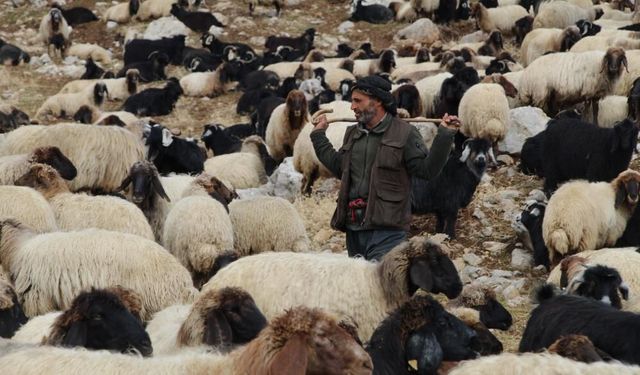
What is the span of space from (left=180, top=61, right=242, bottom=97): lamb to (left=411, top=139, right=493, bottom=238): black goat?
10239 mm

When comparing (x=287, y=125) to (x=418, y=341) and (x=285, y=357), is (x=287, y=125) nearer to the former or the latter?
(x=418, y=341)

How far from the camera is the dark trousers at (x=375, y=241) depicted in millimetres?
6973

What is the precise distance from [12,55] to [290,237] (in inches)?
574

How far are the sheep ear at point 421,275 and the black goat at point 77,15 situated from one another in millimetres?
21021

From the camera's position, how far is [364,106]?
677 centimetres

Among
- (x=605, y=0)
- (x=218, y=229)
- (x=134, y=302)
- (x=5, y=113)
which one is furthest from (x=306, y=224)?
(x=605, y=0)

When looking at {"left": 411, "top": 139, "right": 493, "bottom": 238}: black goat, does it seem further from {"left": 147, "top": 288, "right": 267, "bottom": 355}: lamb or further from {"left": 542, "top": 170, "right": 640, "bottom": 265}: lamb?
{"left": 147, "top": 288, "right": 267, "bottom": 355}: lamb

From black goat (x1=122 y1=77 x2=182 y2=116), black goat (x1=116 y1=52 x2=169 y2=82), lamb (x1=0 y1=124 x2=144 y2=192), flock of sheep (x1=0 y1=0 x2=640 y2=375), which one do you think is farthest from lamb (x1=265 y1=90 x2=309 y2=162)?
black goat (x1=116 y1=52 x2=169 y2=82)

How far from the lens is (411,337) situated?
5336 millimetres

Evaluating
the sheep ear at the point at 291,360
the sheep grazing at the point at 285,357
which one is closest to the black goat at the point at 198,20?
the sheep grazing at the point at 285,357

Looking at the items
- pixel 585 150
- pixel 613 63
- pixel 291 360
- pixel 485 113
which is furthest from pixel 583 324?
pixel 613 63

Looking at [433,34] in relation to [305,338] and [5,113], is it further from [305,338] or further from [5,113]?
[305,338]

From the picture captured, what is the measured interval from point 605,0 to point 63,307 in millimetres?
22001

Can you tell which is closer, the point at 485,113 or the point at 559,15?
the point at 485,113
